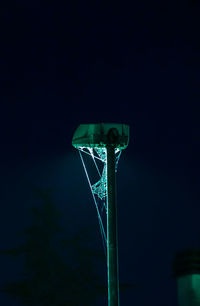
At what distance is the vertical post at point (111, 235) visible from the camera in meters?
10.7

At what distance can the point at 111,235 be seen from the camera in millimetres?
11062

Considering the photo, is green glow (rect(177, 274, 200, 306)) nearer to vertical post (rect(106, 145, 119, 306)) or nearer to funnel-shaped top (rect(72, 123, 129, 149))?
vertical post (rect(106, 145, 119, 306))

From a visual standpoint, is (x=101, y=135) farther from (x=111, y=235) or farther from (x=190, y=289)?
(x=190, y=289)

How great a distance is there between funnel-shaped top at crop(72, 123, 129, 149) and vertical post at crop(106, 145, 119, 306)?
0.79 ft

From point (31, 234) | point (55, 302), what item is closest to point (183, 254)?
point (55, 302)

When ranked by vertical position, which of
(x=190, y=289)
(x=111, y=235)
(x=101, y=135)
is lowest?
(x=190, y=289)

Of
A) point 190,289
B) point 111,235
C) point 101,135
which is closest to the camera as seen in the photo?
point 190,289

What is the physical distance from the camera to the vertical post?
10742 millimetres

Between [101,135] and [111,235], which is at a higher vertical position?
[101,135]

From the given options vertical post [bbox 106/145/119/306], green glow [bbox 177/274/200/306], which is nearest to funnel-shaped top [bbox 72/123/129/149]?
vertical post [bbox 106/145/119/306]

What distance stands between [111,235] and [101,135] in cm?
216

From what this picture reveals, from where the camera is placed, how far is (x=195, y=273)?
16.8 feet

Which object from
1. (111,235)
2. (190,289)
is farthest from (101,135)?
(190,289)

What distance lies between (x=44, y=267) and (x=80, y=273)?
4.03 ft
